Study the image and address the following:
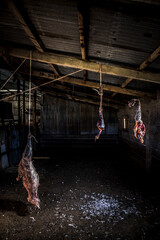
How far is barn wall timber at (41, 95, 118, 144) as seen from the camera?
15.2m

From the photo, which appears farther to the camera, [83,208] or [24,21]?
[83,208]

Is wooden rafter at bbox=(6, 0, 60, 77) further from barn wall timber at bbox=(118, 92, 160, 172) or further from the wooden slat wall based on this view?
the wooden slat wall

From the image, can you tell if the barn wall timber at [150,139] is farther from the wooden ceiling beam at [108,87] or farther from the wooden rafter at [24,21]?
the wooden rafter at [24,21]

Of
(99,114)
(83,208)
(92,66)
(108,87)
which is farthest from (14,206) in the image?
(108,87)

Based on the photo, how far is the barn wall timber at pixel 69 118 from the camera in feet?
50.0

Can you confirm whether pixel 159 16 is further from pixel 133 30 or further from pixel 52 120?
pixel 52 120

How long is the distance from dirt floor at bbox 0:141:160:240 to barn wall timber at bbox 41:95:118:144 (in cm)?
779

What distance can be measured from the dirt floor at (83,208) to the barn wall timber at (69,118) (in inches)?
307

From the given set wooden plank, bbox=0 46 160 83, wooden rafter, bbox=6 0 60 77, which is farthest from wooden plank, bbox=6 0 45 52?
wooden plank, bbox=0 46 160 83

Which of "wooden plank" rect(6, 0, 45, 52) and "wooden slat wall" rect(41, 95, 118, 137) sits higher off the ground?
"wooden plank" rect(6, 0, 45, 52)

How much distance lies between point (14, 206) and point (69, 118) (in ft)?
36.0

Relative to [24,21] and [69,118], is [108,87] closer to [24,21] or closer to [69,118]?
[24,21]

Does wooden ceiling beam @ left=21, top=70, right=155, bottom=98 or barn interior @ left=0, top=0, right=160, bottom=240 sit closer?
barn interior @ left=0, top=0, right=160, bottom=240

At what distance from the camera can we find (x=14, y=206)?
187 inches
